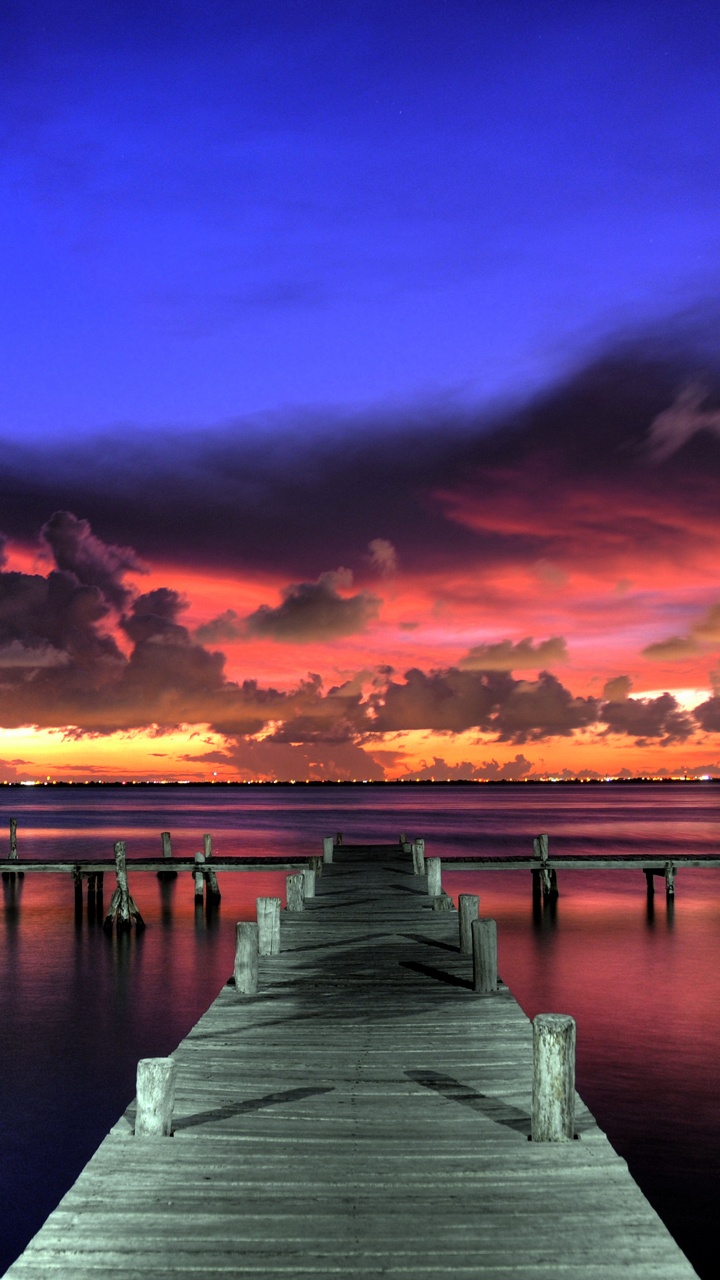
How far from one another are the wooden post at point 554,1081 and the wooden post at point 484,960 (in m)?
5.14

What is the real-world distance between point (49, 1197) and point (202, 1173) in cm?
806

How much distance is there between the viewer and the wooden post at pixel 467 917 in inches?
608

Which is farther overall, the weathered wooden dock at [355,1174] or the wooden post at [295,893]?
the wooden post at [295,893]

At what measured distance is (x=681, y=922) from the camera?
121 ft

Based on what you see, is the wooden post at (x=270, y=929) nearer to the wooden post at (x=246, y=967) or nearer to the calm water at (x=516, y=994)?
the wooden post at (x=246, y=967)

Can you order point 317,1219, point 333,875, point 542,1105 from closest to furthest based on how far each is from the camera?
1. point 317,1219
2. point 542,1105
3. point 333,875

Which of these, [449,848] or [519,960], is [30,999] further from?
[449,848]

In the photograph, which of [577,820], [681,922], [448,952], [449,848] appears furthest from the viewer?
[577,820]

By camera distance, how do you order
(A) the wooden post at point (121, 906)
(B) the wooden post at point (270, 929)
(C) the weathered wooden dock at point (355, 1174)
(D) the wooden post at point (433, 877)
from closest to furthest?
(C) the weathered wooden dock at point (355, 1174) < (B) the wooden post at point (270, 929) < (D) the wooden post at point (433, 877) < (A) the wooden post at point (121, 906)

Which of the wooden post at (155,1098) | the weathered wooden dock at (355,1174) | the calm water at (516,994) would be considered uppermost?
the wooden post at (155,1098)

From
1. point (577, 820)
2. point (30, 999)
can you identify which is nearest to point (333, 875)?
point (30, 999)

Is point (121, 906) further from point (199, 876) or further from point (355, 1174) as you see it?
point (355, 1174)

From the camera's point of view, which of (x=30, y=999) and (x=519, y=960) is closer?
(x=30, y=999)

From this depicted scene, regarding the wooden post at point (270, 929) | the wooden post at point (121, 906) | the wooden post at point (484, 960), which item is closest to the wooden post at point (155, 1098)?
the wooden post at point (484, 960)
